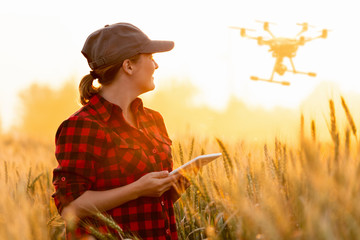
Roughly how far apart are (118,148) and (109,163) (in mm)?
90

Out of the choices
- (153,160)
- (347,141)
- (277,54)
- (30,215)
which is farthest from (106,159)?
(277,54)

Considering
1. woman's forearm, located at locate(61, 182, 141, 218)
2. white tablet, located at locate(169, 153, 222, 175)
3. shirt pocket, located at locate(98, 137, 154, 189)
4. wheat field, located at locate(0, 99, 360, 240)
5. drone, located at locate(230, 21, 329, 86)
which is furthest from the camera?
drone, located at locate(230, 21, 329, 86)

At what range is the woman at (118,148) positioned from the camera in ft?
6.73

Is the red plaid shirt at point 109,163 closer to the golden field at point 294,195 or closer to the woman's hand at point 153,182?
the woman's hand at point 153,182

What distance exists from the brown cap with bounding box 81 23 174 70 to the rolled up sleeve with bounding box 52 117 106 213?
1.40 feet

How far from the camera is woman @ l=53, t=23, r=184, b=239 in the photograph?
6.73ft

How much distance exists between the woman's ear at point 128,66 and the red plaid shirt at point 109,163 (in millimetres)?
211

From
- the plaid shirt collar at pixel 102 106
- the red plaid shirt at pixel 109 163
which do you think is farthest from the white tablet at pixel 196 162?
the plaid shirt collar at pixel 102 106

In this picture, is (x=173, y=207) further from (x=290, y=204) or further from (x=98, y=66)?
(x=290, y=204)

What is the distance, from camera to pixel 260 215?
1.12 meters

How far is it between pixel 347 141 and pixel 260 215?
1.65 ft

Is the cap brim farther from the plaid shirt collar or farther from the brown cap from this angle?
the plaid shirt collar

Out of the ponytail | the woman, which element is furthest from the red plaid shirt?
the ponytail

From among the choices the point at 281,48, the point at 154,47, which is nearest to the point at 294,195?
the point at 154,47
